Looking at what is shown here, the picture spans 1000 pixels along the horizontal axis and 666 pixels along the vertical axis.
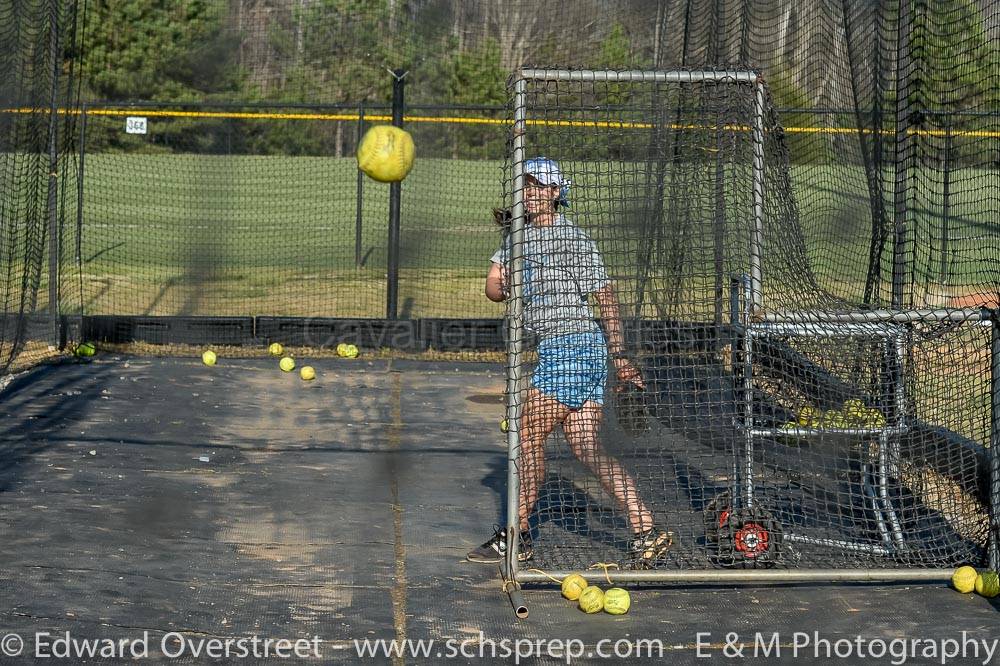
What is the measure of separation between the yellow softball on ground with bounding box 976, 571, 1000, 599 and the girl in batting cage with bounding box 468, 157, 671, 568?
139 cm

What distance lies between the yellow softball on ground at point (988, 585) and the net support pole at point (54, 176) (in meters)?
8.30

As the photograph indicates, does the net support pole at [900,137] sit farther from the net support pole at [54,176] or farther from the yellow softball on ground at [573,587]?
the net support pole at [54,176]

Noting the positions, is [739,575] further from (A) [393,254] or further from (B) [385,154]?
(A) [393,254]

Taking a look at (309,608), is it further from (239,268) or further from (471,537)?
(239,268)

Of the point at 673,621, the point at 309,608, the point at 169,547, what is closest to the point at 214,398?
the point at 169,547

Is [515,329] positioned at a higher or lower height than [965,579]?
higher

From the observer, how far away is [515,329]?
5.39 metres

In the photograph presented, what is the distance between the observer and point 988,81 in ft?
41.7

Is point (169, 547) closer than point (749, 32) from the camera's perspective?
Yes

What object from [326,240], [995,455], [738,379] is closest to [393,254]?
[738,379]

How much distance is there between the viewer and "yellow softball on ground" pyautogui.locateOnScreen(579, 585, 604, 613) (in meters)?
5.17

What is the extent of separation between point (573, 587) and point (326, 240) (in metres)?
16.0

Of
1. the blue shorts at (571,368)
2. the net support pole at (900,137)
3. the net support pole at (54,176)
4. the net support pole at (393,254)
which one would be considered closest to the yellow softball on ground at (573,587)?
the blue shorts at (571,368)

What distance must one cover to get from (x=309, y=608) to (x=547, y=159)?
7.36 feet
